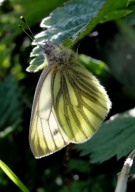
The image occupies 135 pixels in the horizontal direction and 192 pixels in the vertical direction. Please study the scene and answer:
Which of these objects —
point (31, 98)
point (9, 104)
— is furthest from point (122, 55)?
point (9, 104)

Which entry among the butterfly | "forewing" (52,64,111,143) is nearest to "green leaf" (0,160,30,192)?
the butterfly

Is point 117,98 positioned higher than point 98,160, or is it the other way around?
point 98,160

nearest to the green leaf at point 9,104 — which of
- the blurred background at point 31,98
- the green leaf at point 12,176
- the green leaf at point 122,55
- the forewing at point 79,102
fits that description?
the blurred background at point 31,98

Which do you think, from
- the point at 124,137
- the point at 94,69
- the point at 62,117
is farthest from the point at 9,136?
the point at 124,137

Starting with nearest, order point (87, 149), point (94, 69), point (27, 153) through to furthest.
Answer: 1. point (87, 149)
2. point (94, 69)
3. point (27, 153)

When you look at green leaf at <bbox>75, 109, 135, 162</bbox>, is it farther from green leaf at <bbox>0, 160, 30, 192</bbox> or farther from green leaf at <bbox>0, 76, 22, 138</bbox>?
green leaf at <bbox>0, 76, 22, 138</bbox>

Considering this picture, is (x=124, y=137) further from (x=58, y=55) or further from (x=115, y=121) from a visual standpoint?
(x=58, y=55)

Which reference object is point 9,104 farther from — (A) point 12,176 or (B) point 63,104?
(A) point 12,176
